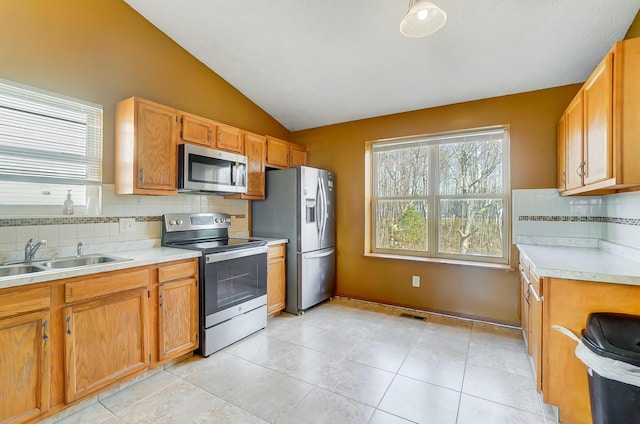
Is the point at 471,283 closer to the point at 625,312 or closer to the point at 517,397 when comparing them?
the point at 517,397

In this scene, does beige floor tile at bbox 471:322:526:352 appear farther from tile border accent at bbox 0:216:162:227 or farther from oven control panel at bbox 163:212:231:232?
tile border accent at bbox 0:216:162:227

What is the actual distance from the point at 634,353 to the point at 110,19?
403 centimetres

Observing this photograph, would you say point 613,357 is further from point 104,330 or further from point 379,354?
point 104,330

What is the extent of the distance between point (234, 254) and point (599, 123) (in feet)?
9.18

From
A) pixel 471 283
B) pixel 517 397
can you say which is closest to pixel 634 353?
pixel 517 397

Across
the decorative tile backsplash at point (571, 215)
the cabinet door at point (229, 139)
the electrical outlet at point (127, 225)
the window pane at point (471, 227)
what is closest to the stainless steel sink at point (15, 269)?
the electrical outlet at point (127, 225)

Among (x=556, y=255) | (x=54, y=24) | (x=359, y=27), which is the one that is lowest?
(x=556, y=255)

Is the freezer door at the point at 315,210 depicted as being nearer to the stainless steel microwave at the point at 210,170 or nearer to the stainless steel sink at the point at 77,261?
the stainless steel microwave at the point at 210,170

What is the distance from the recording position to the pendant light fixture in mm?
1599

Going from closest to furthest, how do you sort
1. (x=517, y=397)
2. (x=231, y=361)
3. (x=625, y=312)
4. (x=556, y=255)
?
(x=625, y=312), (x=517, y=397), (x=556, y=255), (x=231, y=361)

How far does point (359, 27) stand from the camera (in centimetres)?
240

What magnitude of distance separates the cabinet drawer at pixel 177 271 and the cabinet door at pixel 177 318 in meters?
0.04

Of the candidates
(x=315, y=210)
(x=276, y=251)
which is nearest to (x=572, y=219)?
(x=315, y=210)

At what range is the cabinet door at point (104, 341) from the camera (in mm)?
1712
